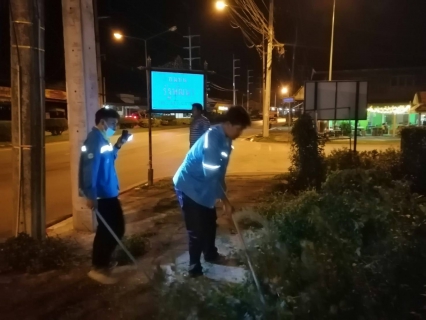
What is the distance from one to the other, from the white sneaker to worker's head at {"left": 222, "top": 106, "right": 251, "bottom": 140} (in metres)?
1.78

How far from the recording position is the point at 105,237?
5129 mm

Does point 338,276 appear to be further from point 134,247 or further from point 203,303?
point 134,247

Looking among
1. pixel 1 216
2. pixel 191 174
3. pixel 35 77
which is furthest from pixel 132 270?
pixel 1 216

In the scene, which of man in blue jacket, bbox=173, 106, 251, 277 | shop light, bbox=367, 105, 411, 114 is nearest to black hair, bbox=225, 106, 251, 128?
man in blue jacket, bbox=173, 106, 251, 277

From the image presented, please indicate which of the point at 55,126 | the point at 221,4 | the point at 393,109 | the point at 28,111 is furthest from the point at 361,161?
the point at 393,109

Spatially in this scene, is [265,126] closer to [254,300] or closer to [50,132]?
[50,132]

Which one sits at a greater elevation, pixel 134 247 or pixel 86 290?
pixel 134 247

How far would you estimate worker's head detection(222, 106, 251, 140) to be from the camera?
4.64m

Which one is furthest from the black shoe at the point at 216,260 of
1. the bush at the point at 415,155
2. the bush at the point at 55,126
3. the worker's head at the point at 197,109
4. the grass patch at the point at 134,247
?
the bush at the point at 55,126

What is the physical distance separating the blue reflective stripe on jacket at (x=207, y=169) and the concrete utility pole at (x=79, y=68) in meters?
2.03

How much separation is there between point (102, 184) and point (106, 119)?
64 cm

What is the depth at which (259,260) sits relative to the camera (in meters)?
3.25

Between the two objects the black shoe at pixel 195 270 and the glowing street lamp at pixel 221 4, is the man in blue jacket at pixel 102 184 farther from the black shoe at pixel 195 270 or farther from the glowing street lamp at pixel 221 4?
the glowing street lamp at pixel 221 4

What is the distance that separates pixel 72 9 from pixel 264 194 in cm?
494
